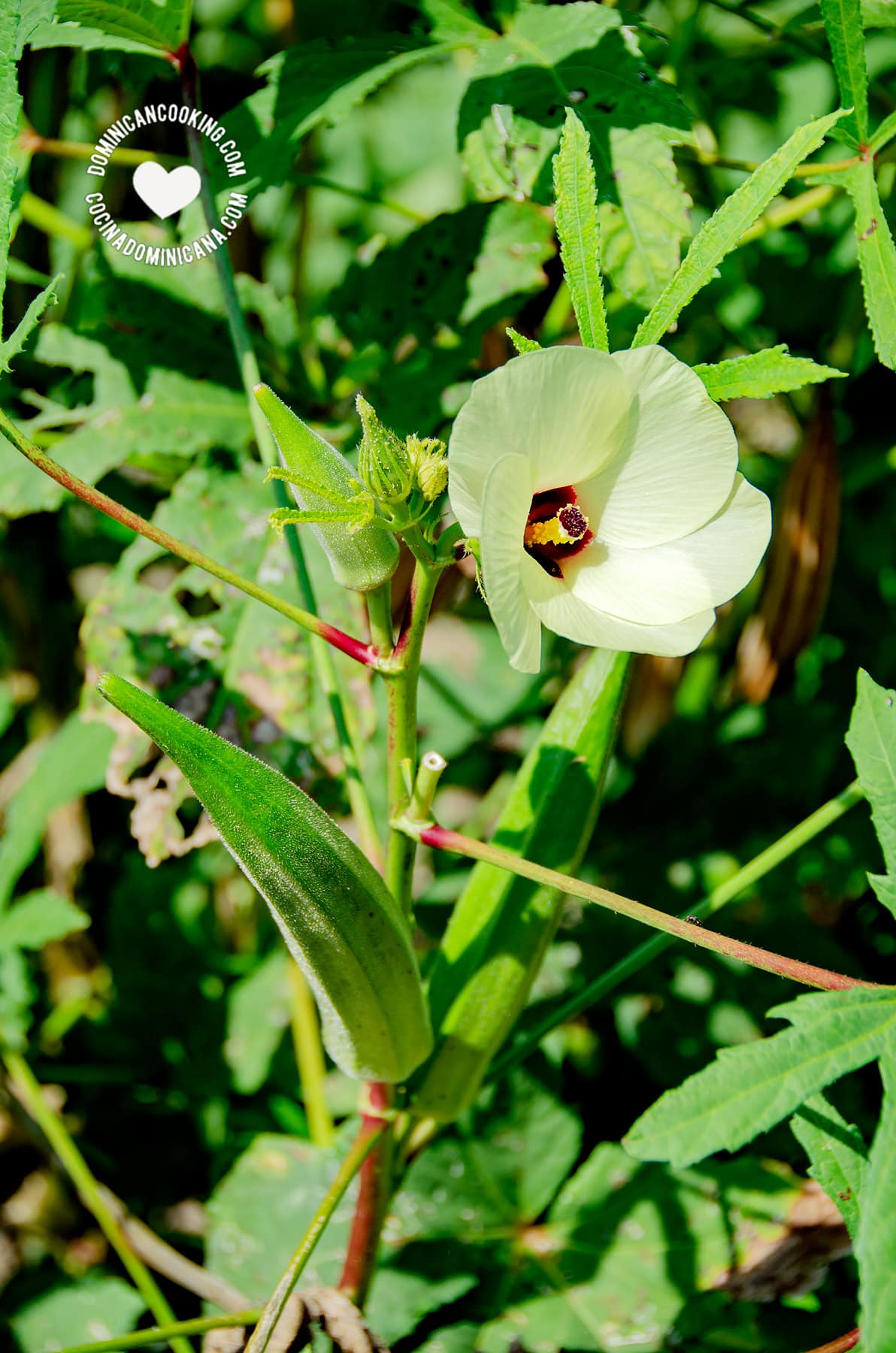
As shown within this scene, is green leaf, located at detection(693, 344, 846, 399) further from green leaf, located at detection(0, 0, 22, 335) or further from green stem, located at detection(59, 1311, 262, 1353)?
green stem, located at detection(59, 1311, 262, 1353)

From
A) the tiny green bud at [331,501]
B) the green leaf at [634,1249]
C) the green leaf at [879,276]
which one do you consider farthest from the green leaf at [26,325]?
the green leaf at [634,1249]

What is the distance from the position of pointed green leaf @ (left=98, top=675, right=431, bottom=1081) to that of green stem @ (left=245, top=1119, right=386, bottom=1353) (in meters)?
0.07

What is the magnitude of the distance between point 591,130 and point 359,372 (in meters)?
0.46

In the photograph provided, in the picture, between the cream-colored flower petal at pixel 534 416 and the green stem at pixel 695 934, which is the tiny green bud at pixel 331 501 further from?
the green stem at pixel 695 934

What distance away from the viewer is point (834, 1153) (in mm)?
909

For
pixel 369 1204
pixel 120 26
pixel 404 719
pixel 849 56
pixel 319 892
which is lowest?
pixel 369 1204

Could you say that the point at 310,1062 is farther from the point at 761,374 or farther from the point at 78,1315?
the point at 761,374

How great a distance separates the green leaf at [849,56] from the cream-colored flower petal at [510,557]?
545mm

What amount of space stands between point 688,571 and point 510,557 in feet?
0.49

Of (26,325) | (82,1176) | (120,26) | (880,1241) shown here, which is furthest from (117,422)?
(880,1241)

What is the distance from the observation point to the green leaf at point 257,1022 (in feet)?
4.96

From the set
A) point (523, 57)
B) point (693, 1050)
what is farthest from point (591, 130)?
point (693, 1050)

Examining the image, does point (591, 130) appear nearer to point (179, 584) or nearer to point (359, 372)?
point (359, 372)

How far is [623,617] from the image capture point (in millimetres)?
768
